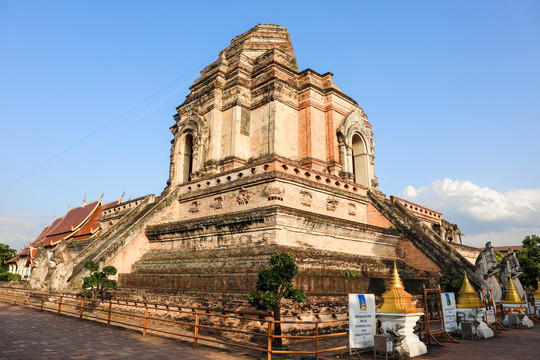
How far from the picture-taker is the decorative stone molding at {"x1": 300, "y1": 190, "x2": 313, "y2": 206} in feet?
46.2

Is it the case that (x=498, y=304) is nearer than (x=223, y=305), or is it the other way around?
(x=223, y=305)

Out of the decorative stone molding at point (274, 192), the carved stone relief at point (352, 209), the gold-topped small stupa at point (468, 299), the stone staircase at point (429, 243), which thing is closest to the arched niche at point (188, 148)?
the decorative stone molding at point (274, 192)

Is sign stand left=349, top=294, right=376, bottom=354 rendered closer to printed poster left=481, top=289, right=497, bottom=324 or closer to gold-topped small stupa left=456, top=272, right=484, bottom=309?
gold-topped small stupa left=456, top=272, right=484, bottom=309

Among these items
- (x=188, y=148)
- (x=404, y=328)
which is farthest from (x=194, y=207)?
(x=404, y=328)

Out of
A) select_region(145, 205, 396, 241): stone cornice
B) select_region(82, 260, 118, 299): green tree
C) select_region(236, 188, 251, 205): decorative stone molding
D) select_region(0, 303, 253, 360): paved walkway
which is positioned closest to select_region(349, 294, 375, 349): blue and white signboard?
select_region(0, 303, 253, 360): paved walkway

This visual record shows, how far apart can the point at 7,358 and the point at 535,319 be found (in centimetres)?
1617

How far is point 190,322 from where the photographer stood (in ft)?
35.0

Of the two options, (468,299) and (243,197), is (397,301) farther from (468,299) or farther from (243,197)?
(243,197)

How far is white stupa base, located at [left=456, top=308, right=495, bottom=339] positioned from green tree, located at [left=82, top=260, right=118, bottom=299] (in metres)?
11.6

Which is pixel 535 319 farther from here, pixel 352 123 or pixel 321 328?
pixel 352 123

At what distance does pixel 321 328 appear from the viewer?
9.45 m

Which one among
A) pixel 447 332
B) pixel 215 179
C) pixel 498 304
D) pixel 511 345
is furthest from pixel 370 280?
pixel 215 179

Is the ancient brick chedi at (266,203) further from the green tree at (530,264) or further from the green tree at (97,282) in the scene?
the green tree at (530,264)

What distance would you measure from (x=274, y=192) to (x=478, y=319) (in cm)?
716
